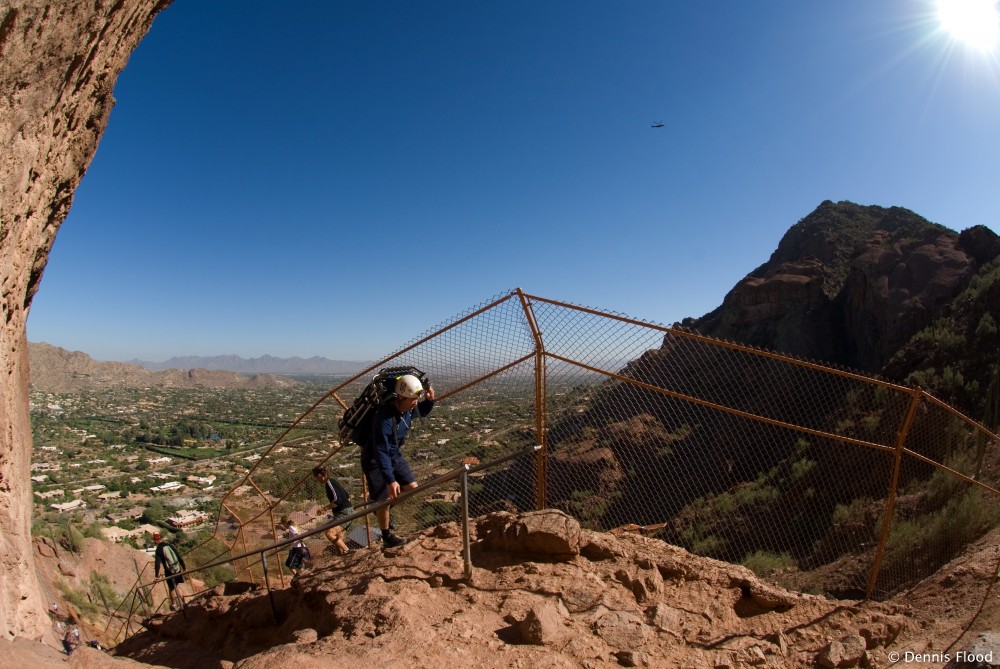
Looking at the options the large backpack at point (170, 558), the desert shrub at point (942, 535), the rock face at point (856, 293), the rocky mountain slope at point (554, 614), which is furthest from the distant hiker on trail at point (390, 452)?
the rock face at point (856, 293)

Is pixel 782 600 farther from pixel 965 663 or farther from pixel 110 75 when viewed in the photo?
pixel 110 75

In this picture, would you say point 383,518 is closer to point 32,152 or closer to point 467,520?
point 467,520

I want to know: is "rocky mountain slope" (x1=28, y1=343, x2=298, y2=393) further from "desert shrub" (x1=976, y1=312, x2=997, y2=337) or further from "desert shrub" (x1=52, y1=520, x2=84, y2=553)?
"desert shrub" (x1=976, y1=312, x2=997, y2=337)

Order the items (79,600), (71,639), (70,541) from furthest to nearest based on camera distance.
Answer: (70,541) < (79,600) < (71,639)

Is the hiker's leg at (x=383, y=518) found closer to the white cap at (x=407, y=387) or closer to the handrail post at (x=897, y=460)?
the white cap at (x=407, y=387)

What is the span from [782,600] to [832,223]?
47.3 meters

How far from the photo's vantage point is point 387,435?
4.38 metres

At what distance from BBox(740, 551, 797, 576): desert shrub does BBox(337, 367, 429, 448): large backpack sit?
5094mm

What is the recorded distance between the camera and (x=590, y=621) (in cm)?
311

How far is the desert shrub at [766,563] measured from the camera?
648 cm

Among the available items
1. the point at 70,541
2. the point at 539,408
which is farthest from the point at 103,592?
the point at 539,408

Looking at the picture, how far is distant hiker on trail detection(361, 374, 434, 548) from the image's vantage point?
14.1 feet

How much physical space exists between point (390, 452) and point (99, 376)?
7918 inches

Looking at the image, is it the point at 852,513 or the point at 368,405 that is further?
the point at 852,513
